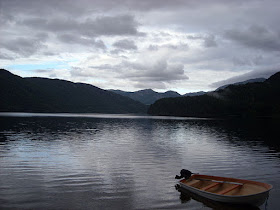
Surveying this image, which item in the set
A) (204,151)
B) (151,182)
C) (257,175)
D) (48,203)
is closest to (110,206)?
(48,203)

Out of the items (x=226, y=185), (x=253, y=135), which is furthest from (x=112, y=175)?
(x=253, y=135)

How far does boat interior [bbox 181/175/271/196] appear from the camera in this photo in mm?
22328

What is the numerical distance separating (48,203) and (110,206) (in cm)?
537

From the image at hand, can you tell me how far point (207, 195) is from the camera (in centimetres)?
Answer: 2283

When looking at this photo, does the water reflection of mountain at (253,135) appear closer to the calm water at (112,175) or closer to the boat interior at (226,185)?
the calm water at (112,175)

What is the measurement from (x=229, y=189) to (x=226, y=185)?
1725 millimetres

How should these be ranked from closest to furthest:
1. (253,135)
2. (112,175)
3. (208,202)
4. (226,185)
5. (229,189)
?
(208,202)
(229,189)
(226,185)
(112,175)
(253,135)

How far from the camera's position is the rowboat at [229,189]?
20.7 metres

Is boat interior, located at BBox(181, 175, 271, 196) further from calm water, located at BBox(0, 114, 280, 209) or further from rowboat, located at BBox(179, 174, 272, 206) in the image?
calm water, located at BBox(0, 114, 280, 209)

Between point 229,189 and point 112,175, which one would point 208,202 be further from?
point 112,175

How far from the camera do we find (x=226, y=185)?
24453 mm

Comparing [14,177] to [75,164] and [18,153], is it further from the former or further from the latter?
[18,153]

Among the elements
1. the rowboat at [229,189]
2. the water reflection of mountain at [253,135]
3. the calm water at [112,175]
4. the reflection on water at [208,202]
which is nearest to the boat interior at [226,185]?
the rowboat at [229,189]

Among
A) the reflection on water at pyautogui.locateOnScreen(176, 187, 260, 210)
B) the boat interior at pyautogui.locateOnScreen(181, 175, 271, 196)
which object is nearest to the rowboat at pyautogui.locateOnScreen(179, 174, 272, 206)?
the boat interior at pyautogui.locateOnScreen(181, 175, 271, 196)
